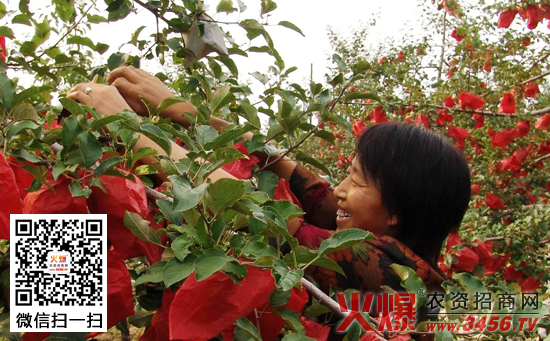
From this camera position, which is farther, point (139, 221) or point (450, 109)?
point (450, 109)

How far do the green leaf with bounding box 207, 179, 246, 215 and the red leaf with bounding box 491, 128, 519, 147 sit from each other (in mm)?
1893

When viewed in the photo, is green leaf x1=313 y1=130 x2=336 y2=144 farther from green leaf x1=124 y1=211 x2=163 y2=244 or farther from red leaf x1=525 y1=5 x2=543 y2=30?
red leaf x1=525 y1=5 x2=543 y2=30

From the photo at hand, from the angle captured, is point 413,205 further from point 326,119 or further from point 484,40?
point 484,40

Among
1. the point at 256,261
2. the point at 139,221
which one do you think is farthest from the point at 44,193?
the point at 256,261

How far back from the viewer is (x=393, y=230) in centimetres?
93

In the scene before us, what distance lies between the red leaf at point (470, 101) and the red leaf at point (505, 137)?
0.14 m

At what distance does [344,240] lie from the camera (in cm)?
49

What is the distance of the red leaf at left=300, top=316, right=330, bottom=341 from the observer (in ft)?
1.99

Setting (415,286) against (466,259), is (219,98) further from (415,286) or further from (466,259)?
(466,259)

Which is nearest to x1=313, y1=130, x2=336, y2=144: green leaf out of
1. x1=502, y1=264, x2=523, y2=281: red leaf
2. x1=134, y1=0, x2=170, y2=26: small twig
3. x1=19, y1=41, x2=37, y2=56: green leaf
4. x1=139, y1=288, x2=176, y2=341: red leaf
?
x1=134, y1=0, x2=170, y2=26: small twig

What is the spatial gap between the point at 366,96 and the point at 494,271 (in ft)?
4.32

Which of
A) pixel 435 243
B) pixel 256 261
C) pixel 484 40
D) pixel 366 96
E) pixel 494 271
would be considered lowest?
pixel 494 271

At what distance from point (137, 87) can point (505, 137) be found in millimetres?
1728

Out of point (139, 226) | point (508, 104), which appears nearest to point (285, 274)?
point (139, 226)
